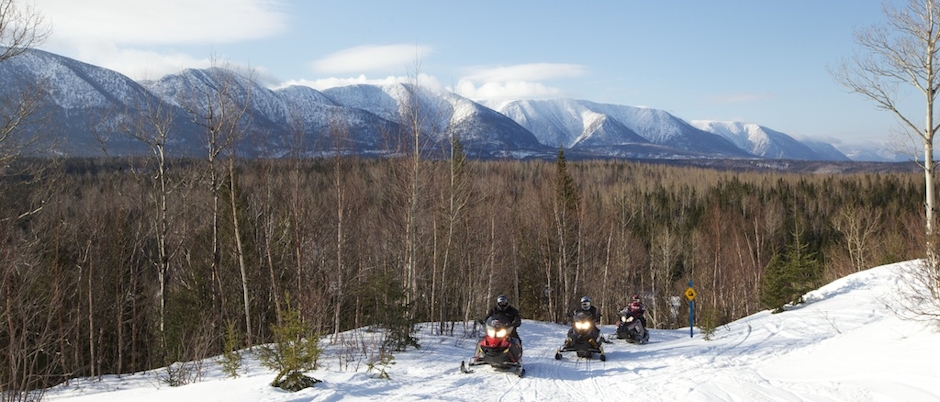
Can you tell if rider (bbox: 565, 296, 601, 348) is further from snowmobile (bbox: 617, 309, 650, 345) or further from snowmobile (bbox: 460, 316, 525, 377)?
snowmobile (bbox: 617, 309, 650, 345)

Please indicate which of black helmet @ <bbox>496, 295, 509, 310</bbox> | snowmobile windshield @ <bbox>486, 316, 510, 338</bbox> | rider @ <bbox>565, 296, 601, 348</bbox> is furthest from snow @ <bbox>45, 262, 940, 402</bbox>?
black helmet @ <bbox>496, 295, 509, 310</bbox>

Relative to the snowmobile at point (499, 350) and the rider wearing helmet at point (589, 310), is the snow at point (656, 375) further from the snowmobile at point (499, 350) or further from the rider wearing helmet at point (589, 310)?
the rider wearing helmet at point (589, 310)

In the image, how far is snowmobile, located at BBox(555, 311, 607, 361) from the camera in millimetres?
12830

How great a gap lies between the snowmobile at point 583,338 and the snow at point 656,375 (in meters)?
0.24

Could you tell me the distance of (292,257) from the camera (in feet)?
80.1

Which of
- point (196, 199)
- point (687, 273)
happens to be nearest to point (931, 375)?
point (196, 199)

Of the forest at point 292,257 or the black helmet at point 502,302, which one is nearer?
the black helmet at point 502,302

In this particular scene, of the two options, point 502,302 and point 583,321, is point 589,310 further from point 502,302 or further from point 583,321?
point 502,302

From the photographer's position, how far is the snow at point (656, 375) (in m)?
8.30

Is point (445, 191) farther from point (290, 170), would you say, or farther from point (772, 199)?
point (772, 199)

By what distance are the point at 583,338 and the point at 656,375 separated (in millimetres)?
2715

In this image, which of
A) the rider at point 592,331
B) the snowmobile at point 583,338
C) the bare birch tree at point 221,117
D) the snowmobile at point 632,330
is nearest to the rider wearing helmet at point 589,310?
the rider at point 592,331

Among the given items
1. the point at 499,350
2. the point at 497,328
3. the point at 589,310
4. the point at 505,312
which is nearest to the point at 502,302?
the point at 505,312

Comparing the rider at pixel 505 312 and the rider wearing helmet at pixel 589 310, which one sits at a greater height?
the rider at pixel 505 312
